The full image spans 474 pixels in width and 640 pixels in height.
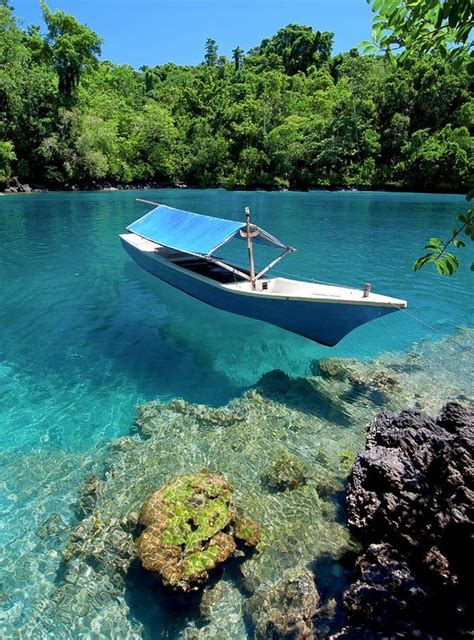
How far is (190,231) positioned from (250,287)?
387 cm

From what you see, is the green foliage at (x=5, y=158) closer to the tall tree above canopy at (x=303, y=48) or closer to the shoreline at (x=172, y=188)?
the shoreline at (x=172, y=188)

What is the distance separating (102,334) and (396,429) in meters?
11.0

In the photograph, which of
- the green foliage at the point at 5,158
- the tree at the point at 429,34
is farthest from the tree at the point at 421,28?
the green foliage at the point at 5,158

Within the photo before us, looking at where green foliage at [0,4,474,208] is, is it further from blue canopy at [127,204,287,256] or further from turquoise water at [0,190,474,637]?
blue canopy at [127,204,287,256]

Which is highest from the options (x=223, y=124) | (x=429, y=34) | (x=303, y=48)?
(x=303, y=48)

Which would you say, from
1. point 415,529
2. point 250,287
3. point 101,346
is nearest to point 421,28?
point 415,529

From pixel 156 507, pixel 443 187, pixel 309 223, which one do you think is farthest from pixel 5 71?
pixel 156 507

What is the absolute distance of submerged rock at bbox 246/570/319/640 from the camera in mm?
5656

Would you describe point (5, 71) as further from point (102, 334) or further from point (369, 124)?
point (102, 334)

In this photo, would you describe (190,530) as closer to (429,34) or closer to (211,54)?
(429,34)

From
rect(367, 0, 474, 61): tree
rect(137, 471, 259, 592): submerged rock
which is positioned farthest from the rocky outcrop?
rect(367, 0, 474, 61): tree

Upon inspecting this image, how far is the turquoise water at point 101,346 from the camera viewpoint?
7.99m

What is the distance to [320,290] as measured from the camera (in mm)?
13016

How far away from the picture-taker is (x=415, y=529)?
6.26 m
